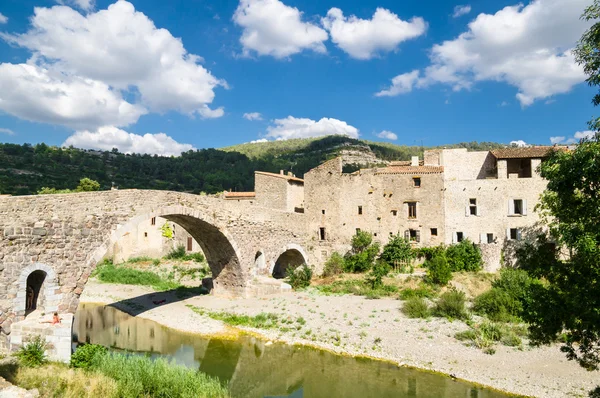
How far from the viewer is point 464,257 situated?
23.5 metres

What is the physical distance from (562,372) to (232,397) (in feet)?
32.9

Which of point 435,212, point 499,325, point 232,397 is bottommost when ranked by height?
point 232,397

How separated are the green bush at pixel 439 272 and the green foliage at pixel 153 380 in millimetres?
14200

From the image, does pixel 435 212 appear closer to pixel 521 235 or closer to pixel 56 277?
pixel 521 235

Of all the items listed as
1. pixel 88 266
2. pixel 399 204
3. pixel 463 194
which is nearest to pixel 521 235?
pixel 463 194

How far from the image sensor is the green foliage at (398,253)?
80.9 feet

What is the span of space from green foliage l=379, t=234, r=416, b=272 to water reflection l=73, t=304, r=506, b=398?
11195 millimetres

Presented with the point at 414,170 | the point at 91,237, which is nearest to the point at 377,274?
the point at 414,170

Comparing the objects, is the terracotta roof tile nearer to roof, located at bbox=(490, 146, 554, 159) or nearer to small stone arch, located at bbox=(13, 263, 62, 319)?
roof, located at bbox=(490, 146, 554, 159)

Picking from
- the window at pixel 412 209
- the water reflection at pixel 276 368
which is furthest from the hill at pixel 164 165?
the water reflection at pixel 276 368

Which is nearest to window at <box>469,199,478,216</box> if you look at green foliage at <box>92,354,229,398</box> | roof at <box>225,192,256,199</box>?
roof at <box>225,192,256,199</box>

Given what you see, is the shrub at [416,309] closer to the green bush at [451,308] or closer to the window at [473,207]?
the green bush at [451,308]

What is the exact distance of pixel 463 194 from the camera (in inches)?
991

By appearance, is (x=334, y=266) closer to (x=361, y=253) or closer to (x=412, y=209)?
(x=361, y=253)
